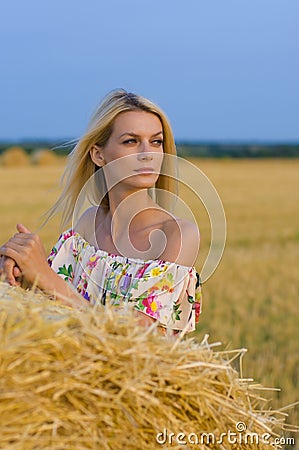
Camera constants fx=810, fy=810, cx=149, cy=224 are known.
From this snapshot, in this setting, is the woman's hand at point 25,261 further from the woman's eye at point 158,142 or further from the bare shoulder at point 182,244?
the woman's eye at point 158,142

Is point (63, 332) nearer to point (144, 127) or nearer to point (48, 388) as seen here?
point (48, 388)

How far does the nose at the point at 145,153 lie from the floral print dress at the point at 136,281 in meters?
0.35

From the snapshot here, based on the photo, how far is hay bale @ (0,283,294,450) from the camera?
1.77 m

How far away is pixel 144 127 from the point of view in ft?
9.42

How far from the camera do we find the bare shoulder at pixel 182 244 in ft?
9.06

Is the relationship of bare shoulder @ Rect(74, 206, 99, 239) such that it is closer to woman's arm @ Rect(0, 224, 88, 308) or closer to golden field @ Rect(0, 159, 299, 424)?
golden field @ Rect(0, 159, 299, 424)

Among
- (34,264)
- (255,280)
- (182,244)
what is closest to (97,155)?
(182,244)

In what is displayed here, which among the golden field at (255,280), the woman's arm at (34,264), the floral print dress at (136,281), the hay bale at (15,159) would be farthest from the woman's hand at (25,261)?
the hay bale at (15,159)

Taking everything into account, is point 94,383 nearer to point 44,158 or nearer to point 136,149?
point 136,149

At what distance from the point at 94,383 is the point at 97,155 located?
53.6 inches

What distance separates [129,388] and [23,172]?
29.4 m

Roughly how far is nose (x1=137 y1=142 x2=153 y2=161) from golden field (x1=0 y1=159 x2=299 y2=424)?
663mm

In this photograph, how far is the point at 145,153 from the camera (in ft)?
9.28

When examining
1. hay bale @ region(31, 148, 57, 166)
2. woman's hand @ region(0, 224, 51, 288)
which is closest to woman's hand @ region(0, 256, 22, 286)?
woman's hand @ region(0, 224, 51, 288)
